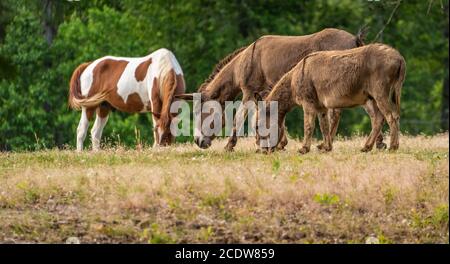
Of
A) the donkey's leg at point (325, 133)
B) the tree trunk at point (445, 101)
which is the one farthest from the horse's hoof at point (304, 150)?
the tree trunk at point (445, 101)

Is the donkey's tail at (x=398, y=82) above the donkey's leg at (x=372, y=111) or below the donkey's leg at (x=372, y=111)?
above

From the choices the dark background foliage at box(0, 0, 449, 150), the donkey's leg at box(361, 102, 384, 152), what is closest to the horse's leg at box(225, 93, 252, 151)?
the donkey's leg at box(361, 102, 384, 152)

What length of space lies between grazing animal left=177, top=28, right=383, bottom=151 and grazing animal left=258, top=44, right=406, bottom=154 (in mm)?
985

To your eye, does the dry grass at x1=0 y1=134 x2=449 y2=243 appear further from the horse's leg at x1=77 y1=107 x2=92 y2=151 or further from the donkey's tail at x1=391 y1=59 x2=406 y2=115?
the horse's leg at x1=77 y1=107 x2=92 y2=151

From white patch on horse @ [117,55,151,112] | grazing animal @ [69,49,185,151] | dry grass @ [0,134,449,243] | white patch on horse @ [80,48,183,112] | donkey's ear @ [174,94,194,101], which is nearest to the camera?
dry grass @ [0,134,449,243]

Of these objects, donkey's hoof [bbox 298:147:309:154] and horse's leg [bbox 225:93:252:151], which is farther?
horse's leg [bbox 225:93:252:151]

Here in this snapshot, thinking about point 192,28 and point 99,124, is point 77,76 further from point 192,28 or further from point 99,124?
point 192,28

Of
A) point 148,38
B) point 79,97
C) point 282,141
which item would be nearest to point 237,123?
point 282,141

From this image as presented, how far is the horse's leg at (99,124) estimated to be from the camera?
2220 centimetres

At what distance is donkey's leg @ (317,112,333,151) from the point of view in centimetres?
1806

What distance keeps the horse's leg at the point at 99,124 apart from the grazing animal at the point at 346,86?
189 inches

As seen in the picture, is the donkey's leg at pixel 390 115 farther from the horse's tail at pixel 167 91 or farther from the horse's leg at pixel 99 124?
the horse's leg at pixel 99 124
